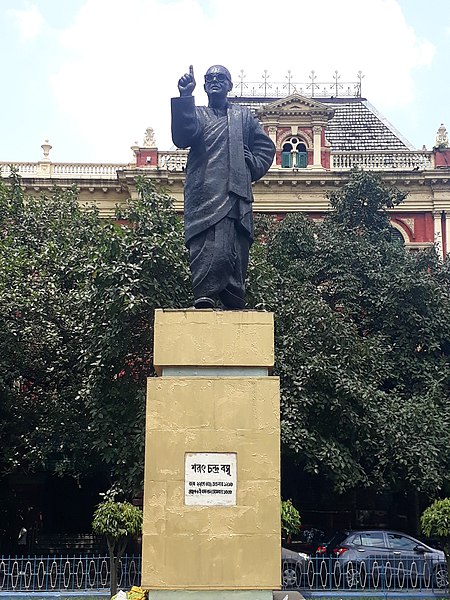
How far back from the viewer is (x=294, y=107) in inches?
1203

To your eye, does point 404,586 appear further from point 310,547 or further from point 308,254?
point 308,254

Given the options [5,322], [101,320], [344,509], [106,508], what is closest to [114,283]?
[101,320]

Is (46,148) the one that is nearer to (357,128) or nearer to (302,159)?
(302,159)

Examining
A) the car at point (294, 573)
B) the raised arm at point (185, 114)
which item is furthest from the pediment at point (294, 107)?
the raised arm at point (185, 114)

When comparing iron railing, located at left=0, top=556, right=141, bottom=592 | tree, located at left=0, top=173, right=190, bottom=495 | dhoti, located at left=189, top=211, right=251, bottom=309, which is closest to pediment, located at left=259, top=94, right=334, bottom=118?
tree, located at left=0, top=173, right=190, bottom=495

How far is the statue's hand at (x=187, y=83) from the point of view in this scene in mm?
7953

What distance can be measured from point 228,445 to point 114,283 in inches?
393

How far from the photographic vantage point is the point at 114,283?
55.8 feet

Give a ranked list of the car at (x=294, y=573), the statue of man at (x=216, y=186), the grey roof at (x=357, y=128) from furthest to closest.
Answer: the grey roof at (x=357, y=128)
the car at (x=294, y=573)
the statue of man at (x=216, y=186)

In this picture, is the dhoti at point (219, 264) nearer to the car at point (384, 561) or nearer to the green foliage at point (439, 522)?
the green foliage at point (439, 522)

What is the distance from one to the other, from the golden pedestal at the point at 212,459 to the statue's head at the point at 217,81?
100 inches

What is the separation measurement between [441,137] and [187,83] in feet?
80.5

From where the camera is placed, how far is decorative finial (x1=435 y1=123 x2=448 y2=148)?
1190 inches

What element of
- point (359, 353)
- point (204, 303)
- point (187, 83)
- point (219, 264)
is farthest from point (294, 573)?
point (187, 83)
